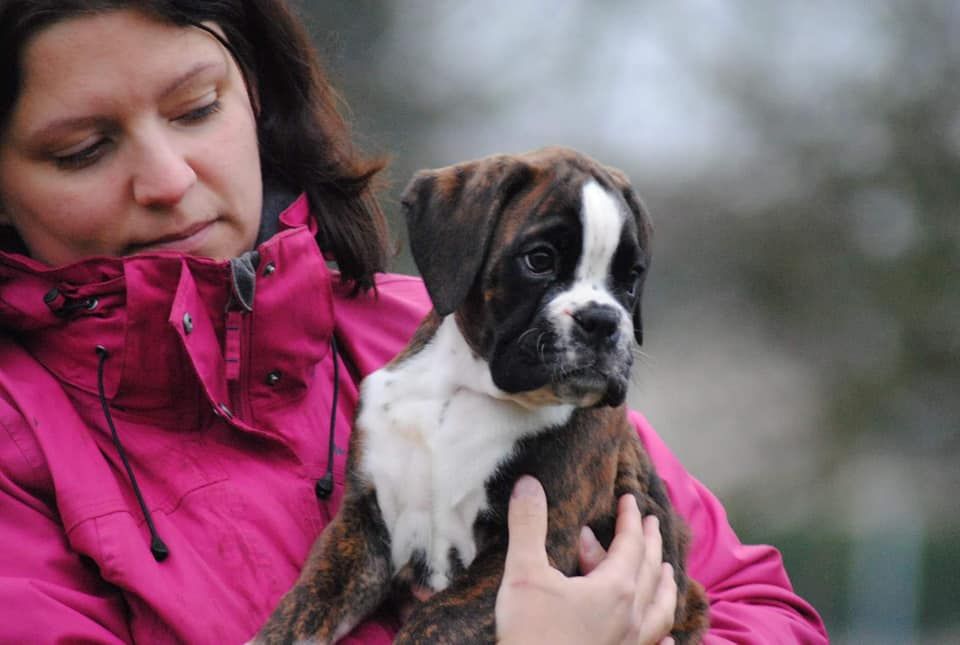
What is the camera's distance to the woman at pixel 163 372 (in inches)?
99.0

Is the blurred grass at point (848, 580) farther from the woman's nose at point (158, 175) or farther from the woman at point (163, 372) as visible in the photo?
the woman's nose at point (158, 175)

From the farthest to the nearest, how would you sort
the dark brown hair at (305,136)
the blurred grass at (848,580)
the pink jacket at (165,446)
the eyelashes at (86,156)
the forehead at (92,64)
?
the blurred grass at (848,580) < the dark brown hair at (305,136) < the eyelashes at (86,156) < the forehead at (92,64) < the pink jacket at (165,446)

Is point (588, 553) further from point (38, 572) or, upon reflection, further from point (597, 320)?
point (38, 572)

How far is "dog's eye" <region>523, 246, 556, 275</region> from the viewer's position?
273 cm

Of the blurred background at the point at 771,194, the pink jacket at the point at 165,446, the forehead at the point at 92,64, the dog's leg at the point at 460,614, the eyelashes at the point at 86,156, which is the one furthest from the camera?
the blurred background at the point at 771,194

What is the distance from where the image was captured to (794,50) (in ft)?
50.8

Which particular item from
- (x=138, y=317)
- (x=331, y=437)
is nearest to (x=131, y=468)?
(x=138, y=317)

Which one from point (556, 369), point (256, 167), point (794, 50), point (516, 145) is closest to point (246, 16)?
point (256, 167)

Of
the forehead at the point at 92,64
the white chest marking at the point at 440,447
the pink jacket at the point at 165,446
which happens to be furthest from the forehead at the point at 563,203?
the forehead at the point at 92,64

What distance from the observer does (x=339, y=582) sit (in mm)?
2725

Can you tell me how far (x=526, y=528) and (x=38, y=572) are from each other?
0.97 m

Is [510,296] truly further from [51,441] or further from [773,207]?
[773,207]

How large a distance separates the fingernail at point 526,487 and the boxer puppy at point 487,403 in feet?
0.09

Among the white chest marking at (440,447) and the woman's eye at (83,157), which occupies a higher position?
the woman's eye at (83,157)
